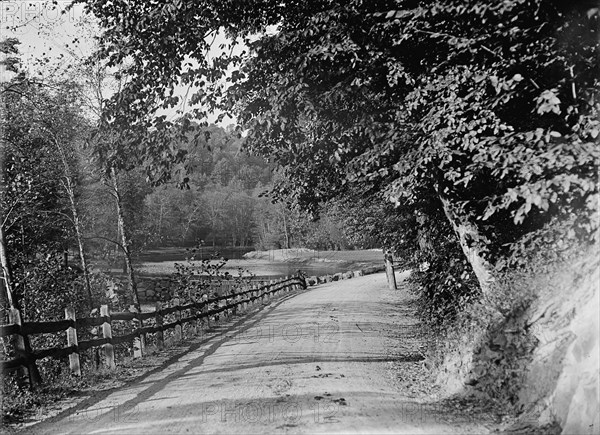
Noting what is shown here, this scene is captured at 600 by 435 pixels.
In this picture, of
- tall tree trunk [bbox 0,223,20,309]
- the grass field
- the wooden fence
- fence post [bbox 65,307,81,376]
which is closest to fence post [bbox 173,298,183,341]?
the wooden fence

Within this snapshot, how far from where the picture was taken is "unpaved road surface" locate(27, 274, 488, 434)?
16.1 ft

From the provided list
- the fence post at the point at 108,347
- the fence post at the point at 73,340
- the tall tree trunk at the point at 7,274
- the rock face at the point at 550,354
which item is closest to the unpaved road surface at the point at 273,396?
the rock face at the point at 550,354

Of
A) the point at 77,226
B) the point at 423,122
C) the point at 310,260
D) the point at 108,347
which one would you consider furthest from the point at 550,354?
the point at 310,260

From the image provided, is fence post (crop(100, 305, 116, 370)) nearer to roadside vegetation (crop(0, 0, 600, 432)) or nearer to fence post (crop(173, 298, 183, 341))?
roadside vegetation (crop(0, 0, 600, 432))

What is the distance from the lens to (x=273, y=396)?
602cm

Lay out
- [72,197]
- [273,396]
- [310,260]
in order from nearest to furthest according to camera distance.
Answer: [273,396] < [72,197] < [310,260]

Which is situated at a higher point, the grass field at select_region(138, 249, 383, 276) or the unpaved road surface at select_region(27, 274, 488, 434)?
the unpaved road surface at select_region(27, 274, 488, 434)

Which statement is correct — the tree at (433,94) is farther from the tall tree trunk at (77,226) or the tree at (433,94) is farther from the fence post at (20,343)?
the tall tree trunk at (77,226)

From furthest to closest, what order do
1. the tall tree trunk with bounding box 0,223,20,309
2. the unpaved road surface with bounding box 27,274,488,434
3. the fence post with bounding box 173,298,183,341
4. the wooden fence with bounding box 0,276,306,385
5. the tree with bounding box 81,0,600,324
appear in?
the fence post with bounding box 173,298,183,341 → the tall tree trunk with bounding box 0,223,20,309 → the wooden fence with bounding box 0,276,306,385 → the tree with bounding box 81,0,600,324 → the unpaved road surface with bounding box 27,274,488,434

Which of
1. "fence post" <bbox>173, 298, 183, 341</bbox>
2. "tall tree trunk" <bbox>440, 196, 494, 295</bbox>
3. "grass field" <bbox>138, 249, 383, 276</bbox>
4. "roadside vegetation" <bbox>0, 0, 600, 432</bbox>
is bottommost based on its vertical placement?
→ "grass field" <bbox>138, 249, 383, 276</bbox>

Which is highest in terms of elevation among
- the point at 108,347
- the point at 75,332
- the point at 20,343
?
the point at 20,343

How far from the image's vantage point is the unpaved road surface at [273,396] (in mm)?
4906

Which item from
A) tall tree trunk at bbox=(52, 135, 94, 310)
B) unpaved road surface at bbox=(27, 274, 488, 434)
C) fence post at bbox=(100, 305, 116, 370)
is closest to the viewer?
unpaved road surface at bbox=(27, 274, 488, 434)

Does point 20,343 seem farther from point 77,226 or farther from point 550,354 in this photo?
point 77,226
